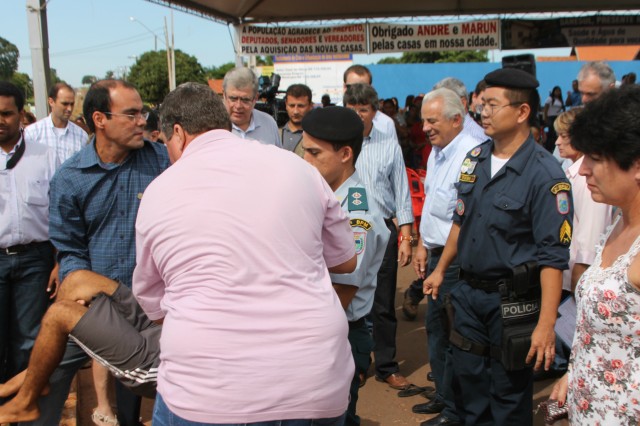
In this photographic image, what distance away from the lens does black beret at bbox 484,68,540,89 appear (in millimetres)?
2895

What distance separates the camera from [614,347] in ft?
6.34

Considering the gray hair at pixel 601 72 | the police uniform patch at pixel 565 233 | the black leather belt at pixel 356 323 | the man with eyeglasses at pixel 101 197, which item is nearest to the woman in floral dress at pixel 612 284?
the police uniform patch at pixel 565 233

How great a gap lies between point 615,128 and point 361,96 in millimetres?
2545

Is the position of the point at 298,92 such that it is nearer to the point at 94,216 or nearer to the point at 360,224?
the point at 94,216

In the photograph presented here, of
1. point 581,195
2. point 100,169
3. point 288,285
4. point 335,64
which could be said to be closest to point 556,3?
point 581,195

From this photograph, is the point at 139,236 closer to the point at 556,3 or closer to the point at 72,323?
the point at 72,323

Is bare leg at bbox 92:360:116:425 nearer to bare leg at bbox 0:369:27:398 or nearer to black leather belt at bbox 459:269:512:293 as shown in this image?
bare leg at bbox 0:369:27:398

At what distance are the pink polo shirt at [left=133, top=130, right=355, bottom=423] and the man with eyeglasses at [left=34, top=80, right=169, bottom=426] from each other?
54.3 inches

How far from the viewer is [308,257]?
71.9 inches

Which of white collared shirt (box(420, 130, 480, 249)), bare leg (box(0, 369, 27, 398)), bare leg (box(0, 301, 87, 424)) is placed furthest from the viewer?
white collared shirt (box(420, 130, 480, 249))

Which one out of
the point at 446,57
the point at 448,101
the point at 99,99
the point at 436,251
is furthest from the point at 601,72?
the point at 446,57

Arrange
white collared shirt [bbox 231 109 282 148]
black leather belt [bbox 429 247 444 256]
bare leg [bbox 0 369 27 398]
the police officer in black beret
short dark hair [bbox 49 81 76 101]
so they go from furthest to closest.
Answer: short dark hair [bbox 49 81 76 101], white collared shirt [bbox 231 109 282 148], black leather belt [bbox 429 247 444 256], bare leg [bbox 0 369 27 398], the police officer in black beret

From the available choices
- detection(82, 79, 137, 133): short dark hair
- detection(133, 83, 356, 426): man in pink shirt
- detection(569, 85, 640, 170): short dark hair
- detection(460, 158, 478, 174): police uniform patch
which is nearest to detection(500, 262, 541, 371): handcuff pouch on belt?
detection(460, 158, 478, 174): police uniform patch

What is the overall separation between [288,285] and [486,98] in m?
1.71
